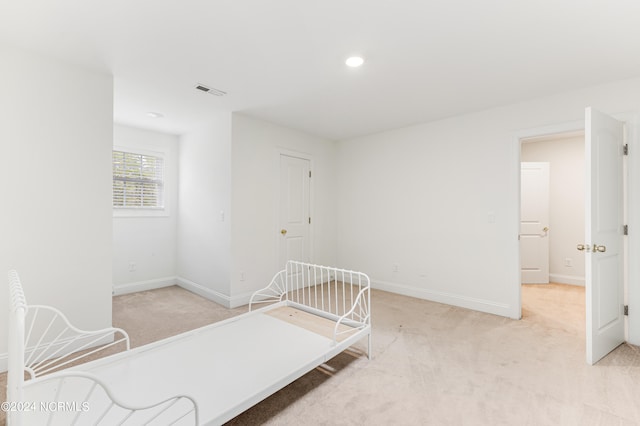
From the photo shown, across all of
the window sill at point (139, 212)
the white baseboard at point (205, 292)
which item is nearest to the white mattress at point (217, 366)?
the white baseboard at point (205, 292)

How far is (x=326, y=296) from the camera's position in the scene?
4.30 metres

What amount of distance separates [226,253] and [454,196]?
2990 millimetres

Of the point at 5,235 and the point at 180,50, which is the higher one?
the point at 180,50

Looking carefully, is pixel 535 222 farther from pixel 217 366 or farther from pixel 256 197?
pixel 217 366

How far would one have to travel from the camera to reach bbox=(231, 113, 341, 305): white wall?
3.91 meters

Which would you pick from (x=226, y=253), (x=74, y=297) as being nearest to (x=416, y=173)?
(x=226, y=253)

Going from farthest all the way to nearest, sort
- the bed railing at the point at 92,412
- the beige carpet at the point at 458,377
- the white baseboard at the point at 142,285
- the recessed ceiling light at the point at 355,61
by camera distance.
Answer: the white baseboard at the point at 142,285 → the recessed ceiling light at the point at 355,61 → the beige carpet at the point at 458,377 → the bed railing at the point at 92,412

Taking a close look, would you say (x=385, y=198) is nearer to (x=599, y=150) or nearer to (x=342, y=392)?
(x=599, y=150)

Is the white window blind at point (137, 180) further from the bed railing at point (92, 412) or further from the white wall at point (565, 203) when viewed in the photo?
the white wall at point (565, 203)

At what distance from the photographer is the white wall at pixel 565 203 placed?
4.93 meters

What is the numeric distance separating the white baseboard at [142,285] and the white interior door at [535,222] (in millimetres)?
5676

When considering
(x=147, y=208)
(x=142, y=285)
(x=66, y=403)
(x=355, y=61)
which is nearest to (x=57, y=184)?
(x=66, y=403)

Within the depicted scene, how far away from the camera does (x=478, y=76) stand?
9.12 feet

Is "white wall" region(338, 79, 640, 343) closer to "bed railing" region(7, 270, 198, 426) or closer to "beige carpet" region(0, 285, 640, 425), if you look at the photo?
"beige carpet" region(0, 285, 640, 425)
